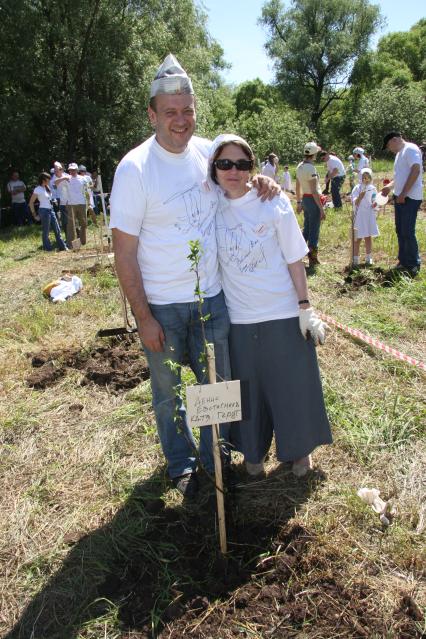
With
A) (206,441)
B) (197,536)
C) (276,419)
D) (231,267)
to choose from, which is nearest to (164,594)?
(197,536)

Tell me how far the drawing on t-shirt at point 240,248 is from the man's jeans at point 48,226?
32.0ft

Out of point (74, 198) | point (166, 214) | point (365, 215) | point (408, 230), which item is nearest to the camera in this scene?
point (166, 214)

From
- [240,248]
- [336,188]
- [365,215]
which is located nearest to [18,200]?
[336,188]

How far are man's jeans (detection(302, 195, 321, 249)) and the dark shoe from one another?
5.50m

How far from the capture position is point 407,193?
6.56 meters

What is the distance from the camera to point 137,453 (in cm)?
332

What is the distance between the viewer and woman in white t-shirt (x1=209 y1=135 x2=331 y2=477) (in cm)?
244

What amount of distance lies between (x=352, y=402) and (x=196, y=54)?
19521 mm

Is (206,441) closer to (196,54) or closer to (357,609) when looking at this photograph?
(357,609)

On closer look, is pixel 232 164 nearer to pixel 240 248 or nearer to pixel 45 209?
pixel 240 248

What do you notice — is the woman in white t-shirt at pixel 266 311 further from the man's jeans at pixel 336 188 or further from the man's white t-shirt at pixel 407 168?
the man's jeans at pixel 336 188

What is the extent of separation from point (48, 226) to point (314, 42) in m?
37.7

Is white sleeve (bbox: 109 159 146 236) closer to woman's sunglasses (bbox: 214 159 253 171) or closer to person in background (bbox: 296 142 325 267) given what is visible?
woman's sunglasses (bbox: 214 159 253 171)

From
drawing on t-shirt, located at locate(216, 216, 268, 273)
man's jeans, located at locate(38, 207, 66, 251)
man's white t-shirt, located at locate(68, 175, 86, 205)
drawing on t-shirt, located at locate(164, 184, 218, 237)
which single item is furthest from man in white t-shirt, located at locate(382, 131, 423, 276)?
man's jeans, located at locate(38, 207, 66, 251)
